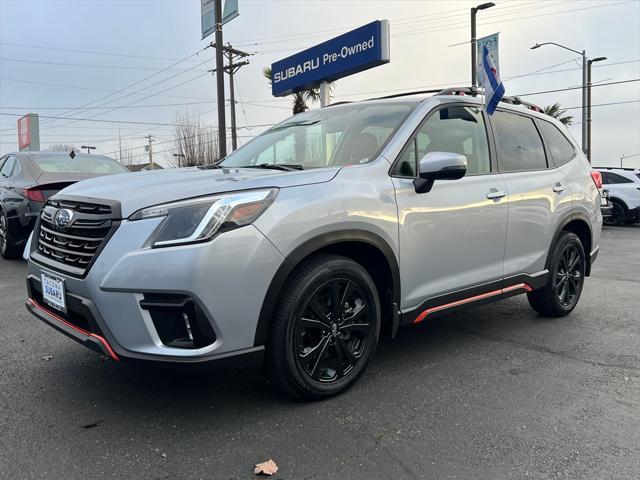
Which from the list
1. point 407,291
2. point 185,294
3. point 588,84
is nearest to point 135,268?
point 185,294

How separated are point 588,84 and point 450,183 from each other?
2471 cm

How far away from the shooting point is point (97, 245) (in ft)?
8.70

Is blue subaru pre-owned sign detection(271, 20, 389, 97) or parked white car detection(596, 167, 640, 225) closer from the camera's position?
blue subaru pre-owned sign detection(271, 20, 389, 97)

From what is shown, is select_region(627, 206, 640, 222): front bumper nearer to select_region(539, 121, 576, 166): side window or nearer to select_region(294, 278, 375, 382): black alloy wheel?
select_region(539, 121, 576, 166): side window

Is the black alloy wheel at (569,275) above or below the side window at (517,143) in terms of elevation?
below

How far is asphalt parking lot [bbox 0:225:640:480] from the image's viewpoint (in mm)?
2428

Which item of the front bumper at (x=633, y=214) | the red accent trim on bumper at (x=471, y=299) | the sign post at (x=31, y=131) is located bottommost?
the front bumper at (x=633, y=214)

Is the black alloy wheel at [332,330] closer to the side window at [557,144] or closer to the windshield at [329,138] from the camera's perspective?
the windshield at [329,138]

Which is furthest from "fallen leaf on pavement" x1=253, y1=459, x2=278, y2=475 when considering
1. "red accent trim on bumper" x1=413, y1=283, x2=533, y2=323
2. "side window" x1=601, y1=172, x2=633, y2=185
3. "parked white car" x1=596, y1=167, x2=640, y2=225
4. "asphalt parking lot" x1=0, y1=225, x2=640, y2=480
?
"side window" x1=601, y1=172, x2=633, y2=185

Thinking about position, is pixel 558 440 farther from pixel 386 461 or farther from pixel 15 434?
pixel 15 434

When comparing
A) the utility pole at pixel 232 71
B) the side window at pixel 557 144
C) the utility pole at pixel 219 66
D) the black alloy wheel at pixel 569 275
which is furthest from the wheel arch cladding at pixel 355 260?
the utility pole at pixel 232 71

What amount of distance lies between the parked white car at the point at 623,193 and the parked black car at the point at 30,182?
14.1 metres

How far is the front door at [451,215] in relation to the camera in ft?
11.0

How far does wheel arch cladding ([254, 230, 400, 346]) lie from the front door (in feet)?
0.32
